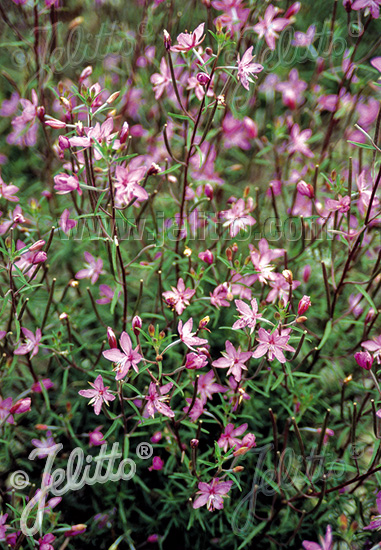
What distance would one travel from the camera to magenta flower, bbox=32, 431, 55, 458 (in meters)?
1.79

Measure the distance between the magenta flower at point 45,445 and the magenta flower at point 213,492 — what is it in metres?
0.58

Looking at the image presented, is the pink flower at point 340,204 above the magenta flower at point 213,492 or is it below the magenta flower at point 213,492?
above

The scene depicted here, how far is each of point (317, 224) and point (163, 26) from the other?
134cm

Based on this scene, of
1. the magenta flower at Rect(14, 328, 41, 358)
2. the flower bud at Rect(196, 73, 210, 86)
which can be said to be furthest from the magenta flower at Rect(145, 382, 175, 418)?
the flower bud at Rect(196, 73, 210, 86)

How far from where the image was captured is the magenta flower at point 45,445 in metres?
1.79

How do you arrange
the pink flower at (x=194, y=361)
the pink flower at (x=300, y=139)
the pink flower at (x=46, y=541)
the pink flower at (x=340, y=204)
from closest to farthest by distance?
the pink flower at (x=194, y=361) → the pink flower at (x=46, y=541) → the pink flower at (x=340, y=204) → the pink flower at (x=300, y=139)

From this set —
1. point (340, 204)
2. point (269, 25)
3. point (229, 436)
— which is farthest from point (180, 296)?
point (269, 25)

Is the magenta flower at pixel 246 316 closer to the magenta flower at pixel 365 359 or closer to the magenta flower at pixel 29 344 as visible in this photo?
the magenta flower at pixel 365 359

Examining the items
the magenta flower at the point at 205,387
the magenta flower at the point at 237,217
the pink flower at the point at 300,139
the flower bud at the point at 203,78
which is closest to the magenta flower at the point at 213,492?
the magenta flower at the point at 205,387

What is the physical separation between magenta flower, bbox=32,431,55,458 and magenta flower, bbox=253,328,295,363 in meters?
0.88

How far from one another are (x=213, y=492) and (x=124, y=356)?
21.4 inches

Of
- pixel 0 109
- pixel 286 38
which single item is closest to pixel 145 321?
pixel 0 109

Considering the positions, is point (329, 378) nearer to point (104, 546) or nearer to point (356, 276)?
point (356, 276)

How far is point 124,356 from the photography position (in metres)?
1.47
